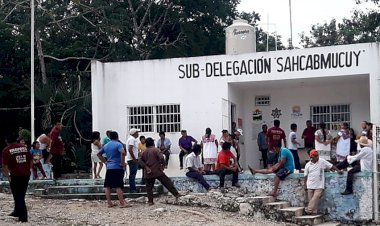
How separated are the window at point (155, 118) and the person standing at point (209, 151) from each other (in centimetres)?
246

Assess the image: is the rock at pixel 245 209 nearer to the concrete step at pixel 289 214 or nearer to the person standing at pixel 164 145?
the concrete step at pixel 289 214

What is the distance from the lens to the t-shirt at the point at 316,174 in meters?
14.1

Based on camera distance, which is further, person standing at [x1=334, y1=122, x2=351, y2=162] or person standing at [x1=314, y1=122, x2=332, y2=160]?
person standing at [x1=314, y1=122, x2=332, y2=160]

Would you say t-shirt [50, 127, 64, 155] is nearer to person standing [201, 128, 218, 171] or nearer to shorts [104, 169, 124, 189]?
shorts [104, 169, 124, 189]

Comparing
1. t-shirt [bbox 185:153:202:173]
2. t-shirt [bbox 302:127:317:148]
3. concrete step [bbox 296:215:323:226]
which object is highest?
t-shirt [bbox 302:127:317:148]

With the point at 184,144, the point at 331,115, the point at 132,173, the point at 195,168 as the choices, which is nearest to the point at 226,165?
the point at 195,168

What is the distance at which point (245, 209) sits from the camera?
14.0 meters

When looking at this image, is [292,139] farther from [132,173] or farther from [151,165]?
[151,165]

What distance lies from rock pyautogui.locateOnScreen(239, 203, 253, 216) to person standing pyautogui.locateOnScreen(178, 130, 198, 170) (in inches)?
192

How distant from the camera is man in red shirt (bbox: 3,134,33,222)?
11.5 meters

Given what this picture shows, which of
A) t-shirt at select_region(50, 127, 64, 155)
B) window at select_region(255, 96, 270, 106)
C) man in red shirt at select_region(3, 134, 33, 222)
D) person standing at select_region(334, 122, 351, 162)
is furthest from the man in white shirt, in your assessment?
Result: window at select_region(255, 96, 270, 106)

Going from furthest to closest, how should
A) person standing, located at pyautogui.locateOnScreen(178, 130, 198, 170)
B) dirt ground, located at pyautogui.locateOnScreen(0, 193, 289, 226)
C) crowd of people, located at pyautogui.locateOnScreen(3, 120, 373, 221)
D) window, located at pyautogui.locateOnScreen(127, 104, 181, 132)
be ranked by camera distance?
window, located at pyautogui.locateOnScreen(127, 104, 181, 132) → person standing, located at pyautogui.locateOnScreen(178, 130, 198, 170) → dirt ground, located at pyautogui.locateOnScreen(0, 193, 289, 226) → crowd of people, located at pyautogui.locateOnScreen(3, 120, 373, 221)

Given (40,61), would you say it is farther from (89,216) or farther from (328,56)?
(89,216)

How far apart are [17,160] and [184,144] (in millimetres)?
7770
